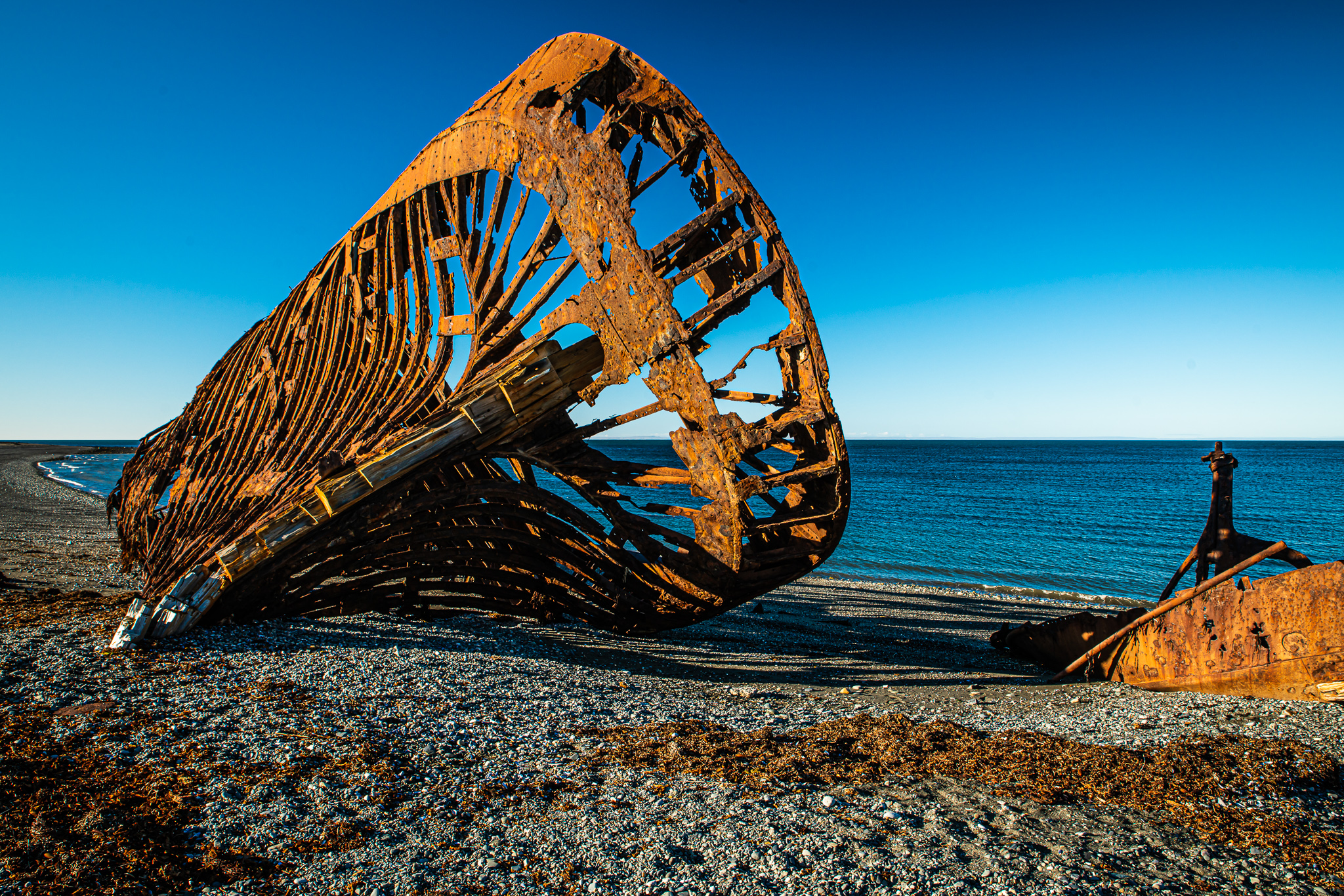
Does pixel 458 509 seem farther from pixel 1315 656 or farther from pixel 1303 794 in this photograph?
pixel 1315 656

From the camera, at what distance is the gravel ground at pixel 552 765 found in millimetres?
2549

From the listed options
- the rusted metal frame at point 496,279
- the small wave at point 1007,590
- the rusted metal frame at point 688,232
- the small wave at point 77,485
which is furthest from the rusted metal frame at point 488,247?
the small wave at point 77,485

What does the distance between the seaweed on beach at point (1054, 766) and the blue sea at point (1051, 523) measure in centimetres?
1263

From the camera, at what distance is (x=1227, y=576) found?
16.3ft

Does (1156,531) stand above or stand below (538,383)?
below

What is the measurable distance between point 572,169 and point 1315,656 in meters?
6.53

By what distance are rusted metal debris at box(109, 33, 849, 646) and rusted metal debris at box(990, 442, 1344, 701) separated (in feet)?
9.21

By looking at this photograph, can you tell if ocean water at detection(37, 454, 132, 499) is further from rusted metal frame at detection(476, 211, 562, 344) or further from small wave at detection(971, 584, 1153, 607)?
small wave at detection(971, 584, 1153, 607)

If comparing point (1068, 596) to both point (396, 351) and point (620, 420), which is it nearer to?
point (620, 420)

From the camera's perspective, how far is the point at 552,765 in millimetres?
3465

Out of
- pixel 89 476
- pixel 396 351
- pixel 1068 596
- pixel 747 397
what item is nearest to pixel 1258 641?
pixel 747 397

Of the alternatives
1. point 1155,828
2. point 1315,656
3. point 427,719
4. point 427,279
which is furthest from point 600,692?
point 1315,656

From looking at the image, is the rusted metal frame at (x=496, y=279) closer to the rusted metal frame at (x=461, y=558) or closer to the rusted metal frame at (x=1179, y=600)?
the rusted metal frame at (x=461, y=558)

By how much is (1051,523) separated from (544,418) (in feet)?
99.1
